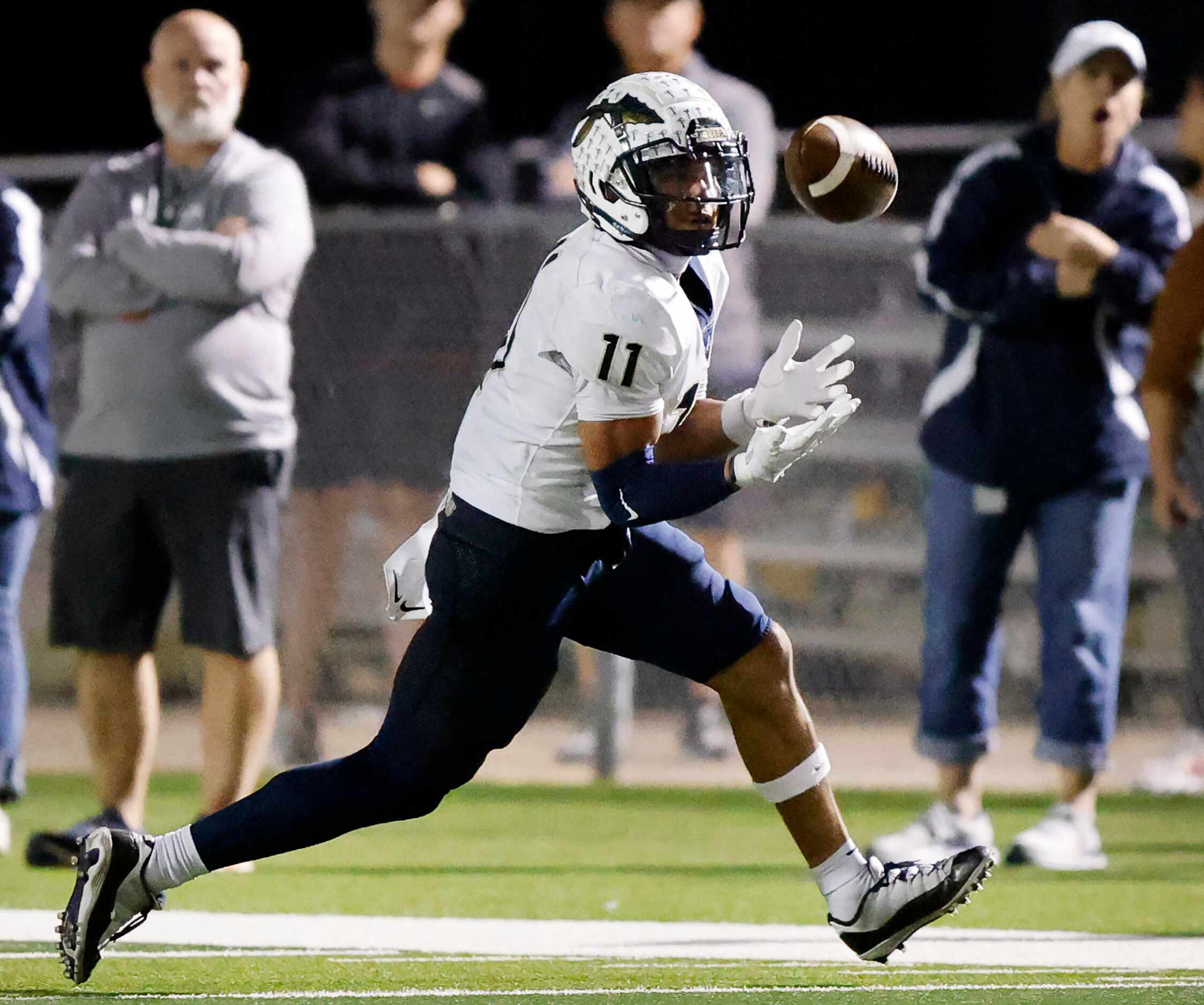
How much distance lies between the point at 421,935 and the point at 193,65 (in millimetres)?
2450

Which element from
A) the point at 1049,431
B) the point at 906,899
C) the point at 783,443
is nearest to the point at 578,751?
the point at 1049,431

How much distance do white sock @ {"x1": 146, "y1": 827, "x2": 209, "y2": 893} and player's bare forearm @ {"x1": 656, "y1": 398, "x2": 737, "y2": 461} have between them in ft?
3.92

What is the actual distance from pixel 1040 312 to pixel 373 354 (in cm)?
270

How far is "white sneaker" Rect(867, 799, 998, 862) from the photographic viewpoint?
617 centimetres

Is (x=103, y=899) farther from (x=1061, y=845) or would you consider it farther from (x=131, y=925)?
(x=1061, y=845)

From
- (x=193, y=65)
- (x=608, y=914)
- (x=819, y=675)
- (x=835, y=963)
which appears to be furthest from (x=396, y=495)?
(x=835, y=963)

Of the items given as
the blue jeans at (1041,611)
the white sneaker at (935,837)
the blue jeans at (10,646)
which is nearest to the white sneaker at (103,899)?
the blue jeans at (10,646)

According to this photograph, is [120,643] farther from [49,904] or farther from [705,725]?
[705,725]

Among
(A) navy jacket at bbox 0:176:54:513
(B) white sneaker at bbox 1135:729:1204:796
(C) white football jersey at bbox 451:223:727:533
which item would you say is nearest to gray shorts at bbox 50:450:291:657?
(A) navy jacket at bbox 0:176:54:513

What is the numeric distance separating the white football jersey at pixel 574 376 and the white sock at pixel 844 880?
A: 0.84 meters

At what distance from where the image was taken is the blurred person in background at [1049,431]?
20.3ft

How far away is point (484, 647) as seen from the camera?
4305mm

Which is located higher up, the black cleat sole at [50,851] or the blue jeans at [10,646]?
the blue jeans at [10,646]

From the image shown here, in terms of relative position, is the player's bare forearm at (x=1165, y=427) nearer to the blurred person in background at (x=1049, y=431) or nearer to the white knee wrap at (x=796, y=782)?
the blurred person in background at (x=1049, y=431)
